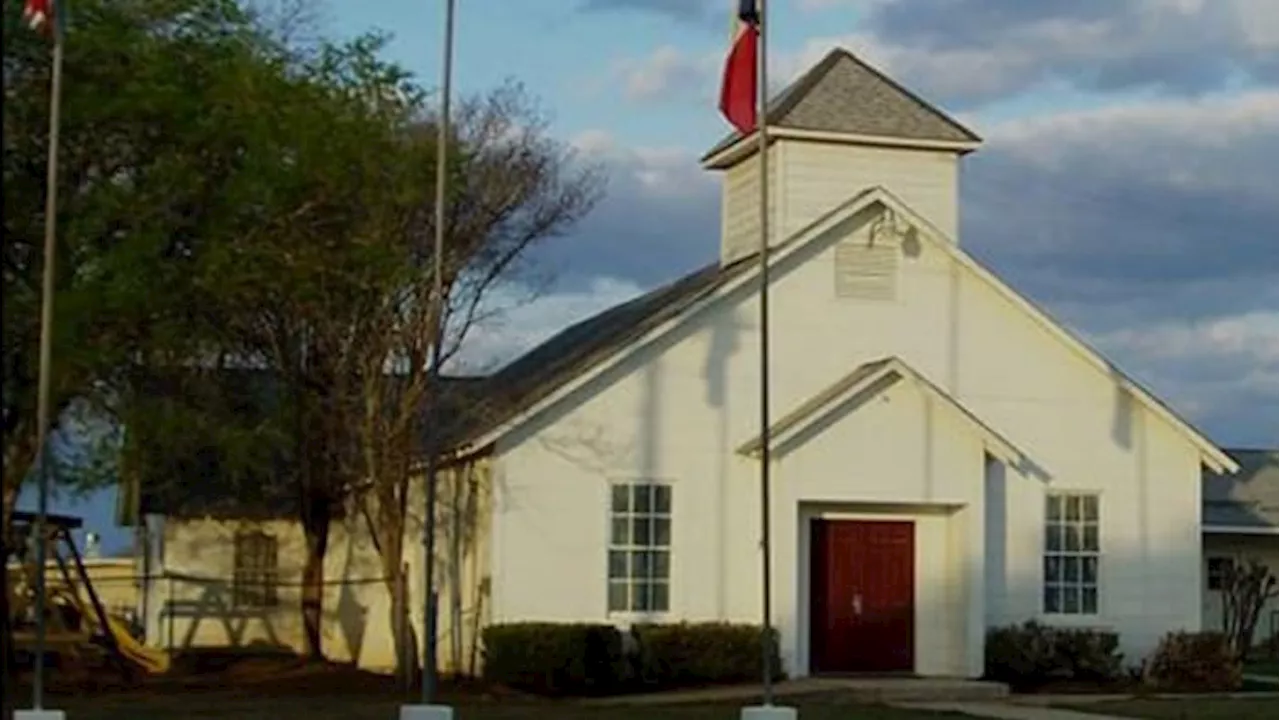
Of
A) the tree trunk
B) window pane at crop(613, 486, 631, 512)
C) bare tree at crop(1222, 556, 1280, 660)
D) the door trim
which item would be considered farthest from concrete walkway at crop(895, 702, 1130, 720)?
the tree trunk

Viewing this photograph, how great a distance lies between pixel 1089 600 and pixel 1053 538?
1.03 m

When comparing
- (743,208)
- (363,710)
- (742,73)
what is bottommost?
(363,710)

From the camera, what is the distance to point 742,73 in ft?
69.9

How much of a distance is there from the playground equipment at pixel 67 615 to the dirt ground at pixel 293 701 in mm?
371

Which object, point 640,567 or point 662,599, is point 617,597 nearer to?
point 640,567

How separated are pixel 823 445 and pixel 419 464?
5.72m

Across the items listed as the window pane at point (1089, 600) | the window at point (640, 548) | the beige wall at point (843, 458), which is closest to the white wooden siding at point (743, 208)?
the beige wall at point (843, 458)

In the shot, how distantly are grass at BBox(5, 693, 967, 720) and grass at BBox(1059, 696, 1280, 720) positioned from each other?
2.32 meters

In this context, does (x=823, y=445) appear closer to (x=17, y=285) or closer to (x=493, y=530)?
(x=493, y=530)

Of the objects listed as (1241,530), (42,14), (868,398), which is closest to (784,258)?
(868,398)

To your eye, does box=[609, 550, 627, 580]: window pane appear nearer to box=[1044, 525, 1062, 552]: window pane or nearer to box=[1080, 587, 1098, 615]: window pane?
box=[1044, 525, 1062, 552]: window pane

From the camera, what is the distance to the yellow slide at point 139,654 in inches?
1217

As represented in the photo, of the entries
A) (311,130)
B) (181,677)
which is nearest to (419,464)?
(181,677)

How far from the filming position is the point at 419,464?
31.9 meters
